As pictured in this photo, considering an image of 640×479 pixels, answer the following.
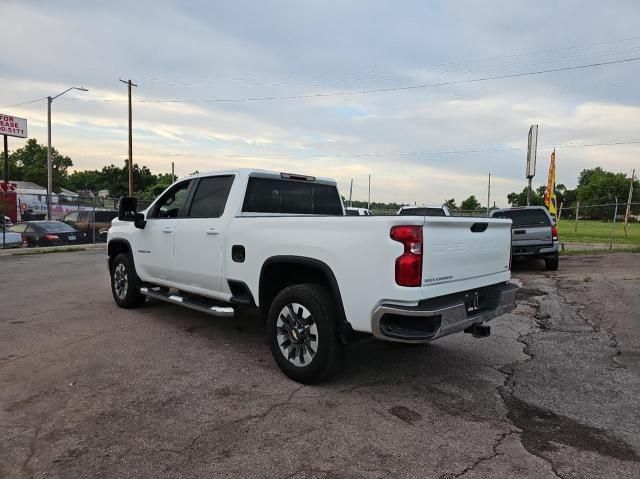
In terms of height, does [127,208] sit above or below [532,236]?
above

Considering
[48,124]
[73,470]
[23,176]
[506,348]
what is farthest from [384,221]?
[23,176]

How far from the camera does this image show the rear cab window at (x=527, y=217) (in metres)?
12.3

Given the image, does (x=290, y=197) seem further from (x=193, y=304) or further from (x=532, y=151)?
(x=532, y=151)

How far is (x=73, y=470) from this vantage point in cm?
292

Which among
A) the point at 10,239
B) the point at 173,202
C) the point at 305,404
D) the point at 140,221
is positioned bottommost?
the point at 305,404

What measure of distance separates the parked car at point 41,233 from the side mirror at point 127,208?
13.8 meters

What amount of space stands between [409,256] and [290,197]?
8.26ft

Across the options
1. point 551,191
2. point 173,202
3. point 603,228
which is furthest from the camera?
point 603,228

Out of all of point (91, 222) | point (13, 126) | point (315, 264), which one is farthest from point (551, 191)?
point (13, 126)

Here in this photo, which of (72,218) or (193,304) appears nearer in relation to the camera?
(193,304)

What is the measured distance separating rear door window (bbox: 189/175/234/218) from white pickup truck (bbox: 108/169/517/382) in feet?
0.05

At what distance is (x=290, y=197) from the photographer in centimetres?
577

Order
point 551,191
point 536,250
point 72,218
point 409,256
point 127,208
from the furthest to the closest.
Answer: point 72,218
point 551,191
point 536,250
point 127,208
point 409,256

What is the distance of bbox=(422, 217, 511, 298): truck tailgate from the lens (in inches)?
144
